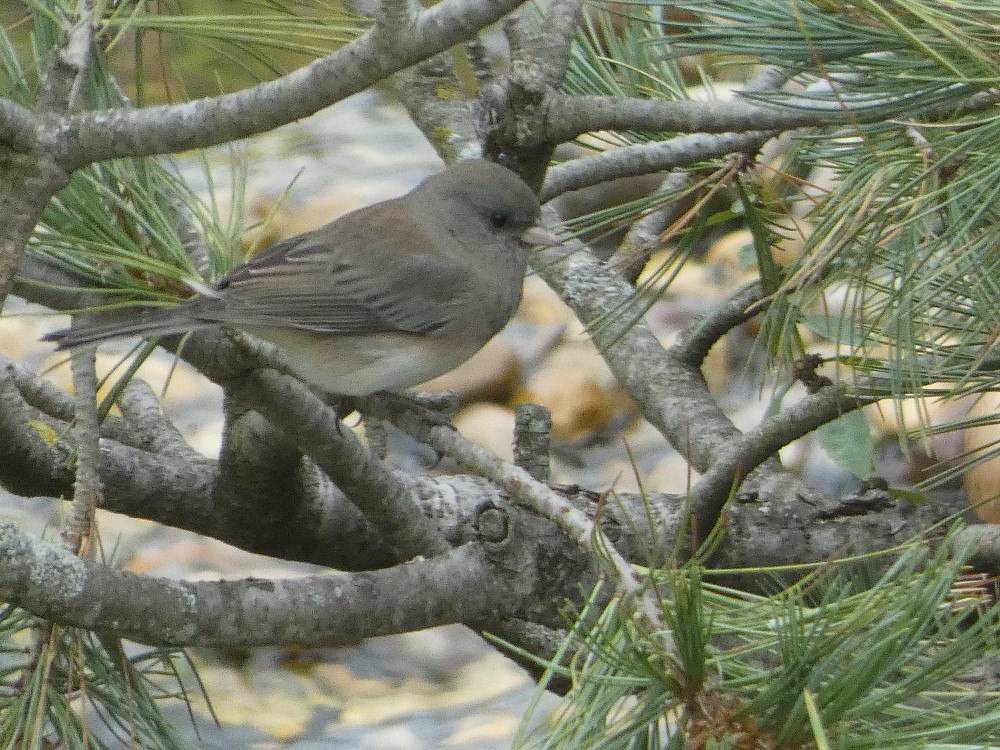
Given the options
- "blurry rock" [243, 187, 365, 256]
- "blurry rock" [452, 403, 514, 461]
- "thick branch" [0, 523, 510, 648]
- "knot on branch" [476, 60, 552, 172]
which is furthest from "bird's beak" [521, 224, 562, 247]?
"blurry rock" [243, 187, 365, 256]

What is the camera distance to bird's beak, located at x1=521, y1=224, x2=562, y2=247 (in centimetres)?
183

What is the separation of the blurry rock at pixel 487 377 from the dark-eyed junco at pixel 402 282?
125 cm

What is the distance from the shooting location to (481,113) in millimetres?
1426

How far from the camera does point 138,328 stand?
119cm

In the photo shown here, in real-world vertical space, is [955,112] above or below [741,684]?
above

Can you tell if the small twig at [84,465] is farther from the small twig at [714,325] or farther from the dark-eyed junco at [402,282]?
the small twig at [714,325]

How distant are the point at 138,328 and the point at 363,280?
2.42 feet

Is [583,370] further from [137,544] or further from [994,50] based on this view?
[994,50]

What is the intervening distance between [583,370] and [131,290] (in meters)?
2.32

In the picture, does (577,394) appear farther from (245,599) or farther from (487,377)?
(245,599)

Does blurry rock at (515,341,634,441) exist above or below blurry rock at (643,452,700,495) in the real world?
above

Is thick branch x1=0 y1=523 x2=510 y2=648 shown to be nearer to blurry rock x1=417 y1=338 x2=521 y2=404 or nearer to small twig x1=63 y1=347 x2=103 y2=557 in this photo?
small twig x1=63 y1=347 x2=103 y2=557

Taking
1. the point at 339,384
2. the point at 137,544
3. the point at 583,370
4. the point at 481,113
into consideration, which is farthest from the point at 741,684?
the point at 583,370

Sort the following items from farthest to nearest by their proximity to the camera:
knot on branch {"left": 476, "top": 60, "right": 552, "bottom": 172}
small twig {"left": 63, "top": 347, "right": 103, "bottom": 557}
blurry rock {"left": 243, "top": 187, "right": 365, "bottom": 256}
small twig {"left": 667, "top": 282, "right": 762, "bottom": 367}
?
blurry rock {"left": 243, "top": 187, "right": 365, "bottom": 256}, small twig {"left": 667, "top": 282, "right": 762, "bottom": 367}, knot on branch {"left": 476, "top": 60, "right": 552, "bottom": 172}, small twig {"left": 63, "top": 347, "right": 103, "bottom": 557}
